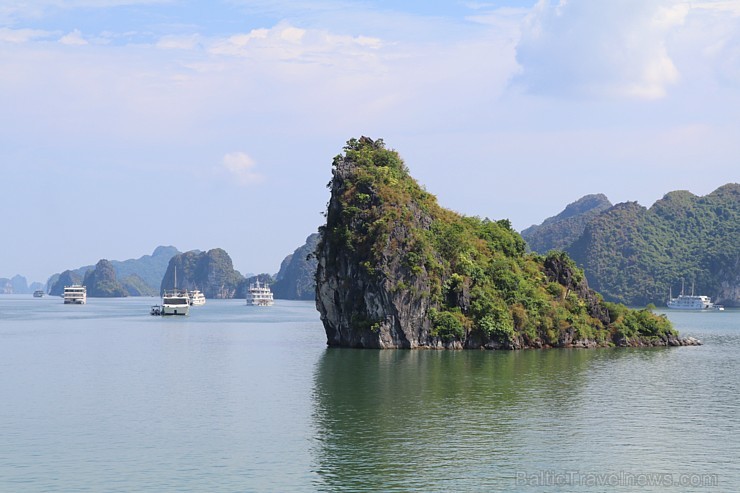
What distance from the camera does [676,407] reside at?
53312 mm

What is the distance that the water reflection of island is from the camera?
1459 inches

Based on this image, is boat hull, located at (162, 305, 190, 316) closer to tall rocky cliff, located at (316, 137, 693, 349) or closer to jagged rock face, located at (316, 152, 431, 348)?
tall rocky cliff, located at (316, 137, 693, 349)

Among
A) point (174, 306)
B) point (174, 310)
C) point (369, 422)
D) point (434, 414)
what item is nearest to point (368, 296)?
point (434, 414)

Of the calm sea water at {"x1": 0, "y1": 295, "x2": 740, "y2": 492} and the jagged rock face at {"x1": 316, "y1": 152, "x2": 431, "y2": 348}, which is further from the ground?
the jagged rock face at {"x1": 316, "y1": 152, "x2": 431, "y2": 348}

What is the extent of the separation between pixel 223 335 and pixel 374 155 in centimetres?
3467

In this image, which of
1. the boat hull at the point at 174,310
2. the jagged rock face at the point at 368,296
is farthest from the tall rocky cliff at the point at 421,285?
the boat hull at the point at 174,310

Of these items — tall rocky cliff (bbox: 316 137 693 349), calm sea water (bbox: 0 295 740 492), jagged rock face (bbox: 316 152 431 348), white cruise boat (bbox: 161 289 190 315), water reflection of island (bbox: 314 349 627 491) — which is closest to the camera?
calm sea water (bbox: 0 295 740 492)

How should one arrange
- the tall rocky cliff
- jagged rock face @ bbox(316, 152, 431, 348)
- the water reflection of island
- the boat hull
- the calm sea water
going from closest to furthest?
the calm sea water
the water reflection of island
jagged rock face @ bbox(316, 152, 431, 348)
the tall rocky cliff
the boat hull

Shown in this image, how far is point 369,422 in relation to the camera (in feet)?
156

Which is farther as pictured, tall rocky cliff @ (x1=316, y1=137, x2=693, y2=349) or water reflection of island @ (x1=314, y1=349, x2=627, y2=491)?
tall rocky cliff @ (x1=316, y1=137, x2=693, y2=349)

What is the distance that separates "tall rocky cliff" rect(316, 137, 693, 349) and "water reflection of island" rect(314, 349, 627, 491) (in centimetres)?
609

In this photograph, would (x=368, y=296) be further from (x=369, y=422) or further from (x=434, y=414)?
(x=369, y=422)

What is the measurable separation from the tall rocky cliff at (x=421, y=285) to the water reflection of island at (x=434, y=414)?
609cm

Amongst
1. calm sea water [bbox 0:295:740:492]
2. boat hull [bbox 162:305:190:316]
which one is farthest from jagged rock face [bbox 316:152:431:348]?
boat hull [bbox 162:305:190:316]
